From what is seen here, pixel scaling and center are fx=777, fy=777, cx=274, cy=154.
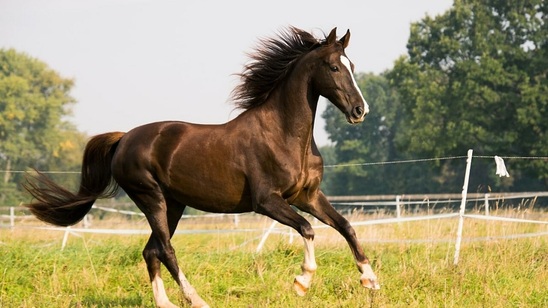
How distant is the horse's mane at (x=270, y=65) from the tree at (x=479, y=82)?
2982 cm

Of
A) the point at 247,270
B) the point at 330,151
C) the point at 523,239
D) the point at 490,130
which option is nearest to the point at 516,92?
the point at 490,130

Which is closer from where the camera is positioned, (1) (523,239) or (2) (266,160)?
(2) (266,160)

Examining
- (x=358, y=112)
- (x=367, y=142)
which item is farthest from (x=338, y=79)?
(x=367, y=142)

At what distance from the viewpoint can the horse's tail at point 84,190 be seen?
25.3ft

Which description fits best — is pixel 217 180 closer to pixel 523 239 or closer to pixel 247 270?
pixel 247 270

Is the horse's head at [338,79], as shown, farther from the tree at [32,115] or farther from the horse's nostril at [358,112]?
the tree at [32,115]

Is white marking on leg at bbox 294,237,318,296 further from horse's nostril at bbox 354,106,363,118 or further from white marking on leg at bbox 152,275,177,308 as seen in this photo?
white marking on leg at bbox 152,275,177,308

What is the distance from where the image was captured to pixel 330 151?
323ft

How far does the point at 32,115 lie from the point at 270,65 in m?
56.9

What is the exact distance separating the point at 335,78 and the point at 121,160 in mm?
2208

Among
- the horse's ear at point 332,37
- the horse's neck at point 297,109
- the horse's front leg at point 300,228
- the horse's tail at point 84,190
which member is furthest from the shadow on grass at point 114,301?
the horse's ear at point 332,37

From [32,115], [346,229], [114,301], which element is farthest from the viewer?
[32,115]

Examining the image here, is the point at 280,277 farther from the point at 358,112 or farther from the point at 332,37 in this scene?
the point at 332,37

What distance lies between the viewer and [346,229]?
6301 mm
